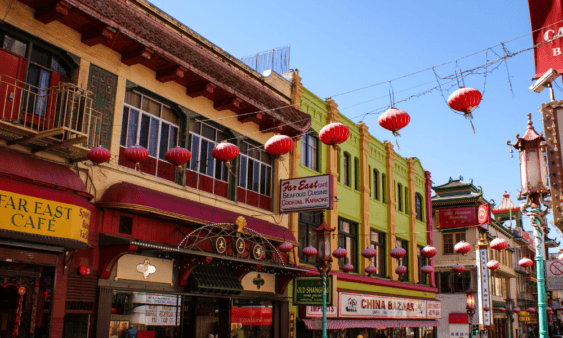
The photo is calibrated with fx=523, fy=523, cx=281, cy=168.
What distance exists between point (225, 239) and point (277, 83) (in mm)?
8125

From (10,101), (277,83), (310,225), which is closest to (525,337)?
(310,225)

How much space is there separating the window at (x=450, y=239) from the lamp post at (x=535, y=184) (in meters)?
33.9

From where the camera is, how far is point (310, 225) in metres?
24.9

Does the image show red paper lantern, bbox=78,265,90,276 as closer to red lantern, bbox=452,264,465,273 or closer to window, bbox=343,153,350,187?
window, bbox=343,153,350,187

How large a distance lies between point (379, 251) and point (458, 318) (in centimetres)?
1659

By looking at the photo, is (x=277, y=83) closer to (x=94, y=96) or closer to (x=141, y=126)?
(x=141, y=126)

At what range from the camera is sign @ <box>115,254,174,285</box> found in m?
15.0

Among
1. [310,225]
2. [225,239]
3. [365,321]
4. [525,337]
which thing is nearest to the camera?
[225,239]

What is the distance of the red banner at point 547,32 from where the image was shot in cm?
1269

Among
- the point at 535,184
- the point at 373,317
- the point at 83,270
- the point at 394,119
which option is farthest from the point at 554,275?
the point at 83,270

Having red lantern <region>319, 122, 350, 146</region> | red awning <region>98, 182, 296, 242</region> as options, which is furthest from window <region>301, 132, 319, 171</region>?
red lantern <region>319, 122, 350, 146</region>

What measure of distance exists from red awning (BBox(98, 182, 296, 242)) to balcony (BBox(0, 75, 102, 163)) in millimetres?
1432

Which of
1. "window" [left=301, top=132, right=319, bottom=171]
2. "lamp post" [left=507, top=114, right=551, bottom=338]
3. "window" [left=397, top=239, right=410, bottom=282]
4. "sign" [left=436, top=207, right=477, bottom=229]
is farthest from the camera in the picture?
"sign" [left=436, top=207, right=477, bottom=229]

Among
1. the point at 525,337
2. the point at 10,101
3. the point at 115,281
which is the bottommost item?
the point at 525,337
